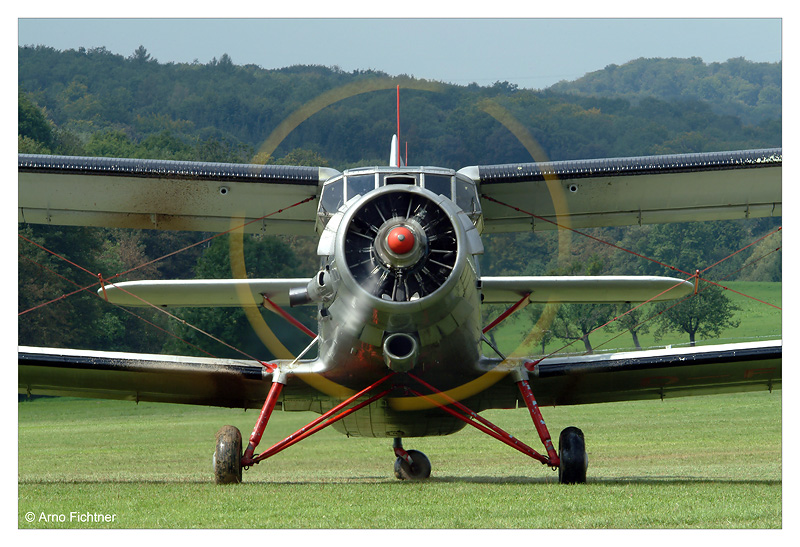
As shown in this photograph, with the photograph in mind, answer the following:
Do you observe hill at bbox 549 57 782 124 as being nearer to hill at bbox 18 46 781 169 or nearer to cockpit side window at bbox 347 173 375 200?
hill at bbox 18 46 781 169

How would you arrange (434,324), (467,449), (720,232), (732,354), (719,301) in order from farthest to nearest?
(719,301) < (720,232) < (467,449) < (732,354) < (434,324)

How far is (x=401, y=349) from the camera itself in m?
10.3

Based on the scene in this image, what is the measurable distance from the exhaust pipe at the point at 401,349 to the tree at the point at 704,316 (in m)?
42.1

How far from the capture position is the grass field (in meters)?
7.93

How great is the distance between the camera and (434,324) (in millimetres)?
10125

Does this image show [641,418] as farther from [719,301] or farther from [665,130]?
[719,301]

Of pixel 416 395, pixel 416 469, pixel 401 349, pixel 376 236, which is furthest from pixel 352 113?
pixel 376 236

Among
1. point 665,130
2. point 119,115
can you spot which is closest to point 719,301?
point 665,130

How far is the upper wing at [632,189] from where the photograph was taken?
1292 centimetres

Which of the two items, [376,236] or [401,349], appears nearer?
[376,236]

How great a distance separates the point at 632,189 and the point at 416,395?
4.90 meters

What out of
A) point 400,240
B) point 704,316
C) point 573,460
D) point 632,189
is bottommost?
point 704,316

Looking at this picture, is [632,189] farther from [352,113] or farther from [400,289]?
[352,113]

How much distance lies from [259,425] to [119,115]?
38461 millimetres
